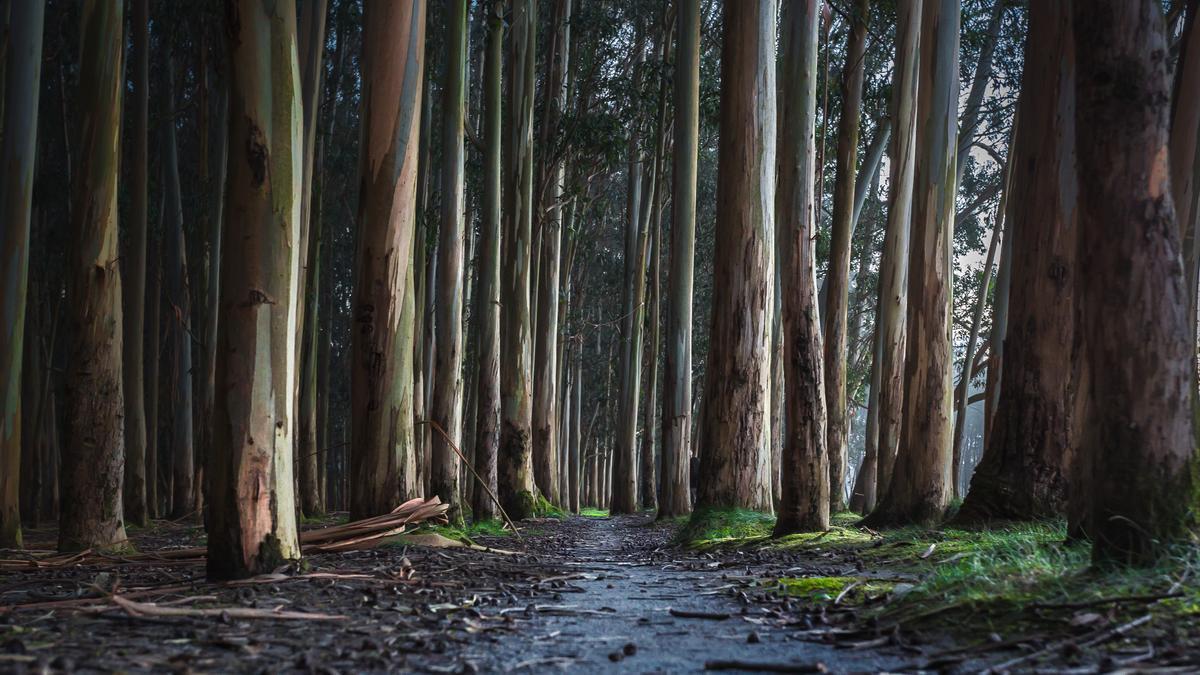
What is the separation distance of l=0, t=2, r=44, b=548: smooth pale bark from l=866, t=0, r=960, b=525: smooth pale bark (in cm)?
699

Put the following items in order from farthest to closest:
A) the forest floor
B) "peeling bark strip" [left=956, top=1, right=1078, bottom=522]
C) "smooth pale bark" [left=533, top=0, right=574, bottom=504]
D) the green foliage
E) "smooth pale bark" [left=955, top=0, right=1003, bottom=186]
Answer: "smooth pale bark" [left=955, top=0, right=1003, bottom=186] < "smooth pale bark" [left=533, top=0, right=574, bottom=504] < the green foliage < "peeling bark strip" [left=956, top=1, right=1078, bottom=522] < the forest floor

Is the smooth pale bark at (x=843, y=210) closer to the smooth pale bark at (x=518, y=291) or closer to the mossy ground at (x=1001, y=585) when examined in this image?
the smooth pale bark at (x=518, y=291)

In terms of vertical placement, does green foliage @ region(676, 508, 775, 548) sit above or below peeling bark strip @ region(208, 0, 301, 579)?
below

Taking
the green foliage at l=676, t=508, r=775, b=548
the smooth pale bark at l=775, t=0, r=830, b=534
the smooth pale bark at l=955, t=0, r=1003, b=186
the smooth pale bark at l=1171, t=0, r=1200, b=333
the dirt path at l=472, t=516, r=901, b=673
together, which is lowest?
the green foliage at l=676, t=508, r=775, b=548

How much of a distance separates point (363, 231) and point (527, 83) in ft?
27.8

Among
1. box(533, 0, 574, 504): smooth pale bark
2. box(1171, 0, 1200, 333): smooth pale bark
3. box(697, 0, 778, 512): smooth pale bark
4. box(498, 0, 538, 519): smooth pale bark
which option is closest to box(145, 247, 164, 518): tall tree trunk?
box(533, 0, 574, 504): smooth pale bark

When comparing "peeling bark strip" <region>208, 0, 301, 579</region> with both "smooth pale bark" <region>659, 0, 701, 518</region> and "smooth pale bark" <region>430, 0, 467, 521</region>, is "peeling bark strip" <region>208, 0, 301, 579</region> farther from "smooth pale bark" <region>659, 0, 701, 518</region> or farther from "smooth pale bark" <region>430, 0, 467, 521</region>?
"smooth pale bark" <region>659, 0, 701, 518</region>

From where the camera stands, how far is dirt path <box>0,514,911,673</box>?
312cm

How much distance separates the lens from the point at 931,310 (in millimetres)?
8523

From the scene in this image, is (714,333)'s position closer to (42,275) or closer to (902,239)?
(902,239)

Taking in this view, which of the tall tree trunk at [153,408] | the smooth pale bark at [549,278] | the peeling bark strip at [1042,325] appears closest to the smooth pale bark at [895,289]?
the peeling bark strip at [1042,325]

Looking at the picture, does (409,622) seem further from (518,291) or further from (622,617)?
(518,291)

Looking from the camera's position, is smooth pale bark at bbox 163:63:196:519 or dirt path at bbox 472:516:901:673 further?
smooth pale bark at bbox 163:63:196:519

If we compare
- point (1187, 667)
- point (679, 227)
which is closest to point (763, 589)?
point (1187, 667)
